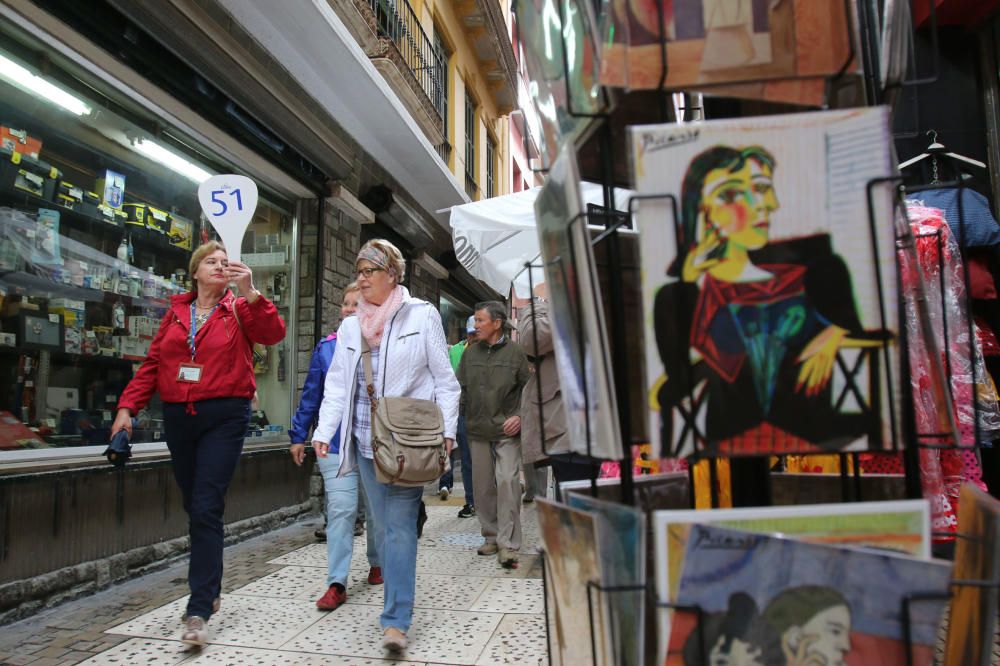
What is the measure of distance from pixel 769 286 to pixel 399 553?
2456 millimetres

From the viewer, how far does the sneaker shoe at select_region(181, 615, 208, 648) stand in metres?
3.14

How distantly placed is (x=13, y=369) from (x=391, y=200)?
5424mm

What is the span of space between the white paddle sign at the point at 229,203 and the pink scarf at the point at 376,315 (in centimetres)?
A: 69

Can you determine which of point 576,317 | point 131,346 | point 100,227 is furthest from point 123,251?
point 576,317

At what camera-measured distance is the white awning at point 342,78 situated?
5.90 m

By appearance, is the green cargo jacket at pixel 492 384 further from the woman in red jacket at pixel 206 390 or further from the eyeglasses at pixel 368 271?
the eyeglasses at pixel 368 271

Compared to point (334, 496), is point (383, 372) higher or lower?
higher

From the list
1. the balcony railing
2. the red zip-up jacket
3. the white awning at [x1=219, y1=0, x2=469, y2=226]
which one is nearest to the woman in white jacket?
the red zip-up jacket

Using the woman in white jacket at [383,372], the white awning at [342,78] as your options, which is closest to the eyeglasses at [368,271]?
the woman in white jacket at [383,372]

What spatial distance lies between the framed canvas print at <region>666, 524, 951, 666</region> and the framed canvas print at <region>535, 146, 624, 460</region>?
22cm

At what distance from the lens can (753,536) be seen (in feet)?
3.34

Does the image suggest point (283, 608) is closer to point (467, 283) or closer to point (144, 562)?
point (144, 562)

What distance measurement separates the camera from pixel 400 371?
11.1 feet

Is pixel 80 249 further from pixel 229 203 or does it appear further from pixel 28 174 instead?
pixel 229 203
